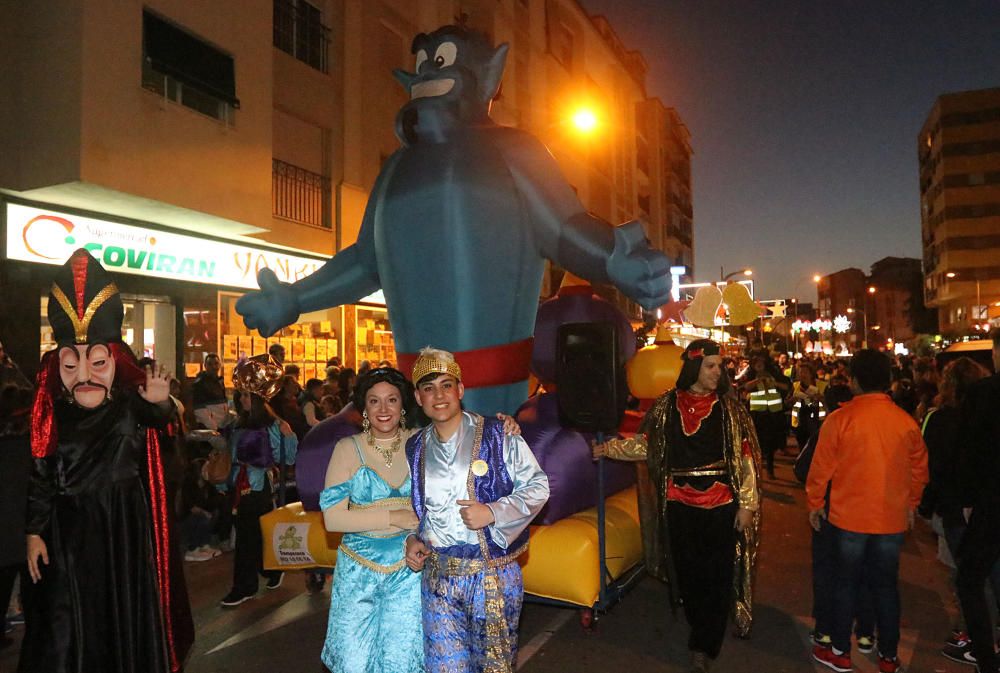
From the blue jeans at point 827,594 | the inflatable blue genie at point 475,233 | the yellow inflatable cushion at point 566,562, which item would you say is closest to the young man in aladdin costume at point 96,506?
the inflatable blue genie at point 475,233

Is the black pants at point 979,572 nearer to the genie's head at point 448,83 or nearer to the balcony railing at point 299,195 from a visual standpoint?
the genie's head at point 448,83

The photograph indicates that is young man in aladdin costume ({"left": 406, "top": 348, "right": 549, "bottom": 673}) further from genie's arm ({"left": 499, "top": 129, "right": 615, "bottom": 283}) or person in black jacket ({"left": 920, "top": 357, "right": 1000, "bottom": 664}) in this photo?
person in black jacket ({"left": 920, "top": 357, "right": 1000, "bottom": 664})

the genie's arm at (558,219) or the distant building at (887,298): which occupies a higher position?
the distant building at (887,298)

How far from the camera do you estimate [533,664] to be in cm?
439

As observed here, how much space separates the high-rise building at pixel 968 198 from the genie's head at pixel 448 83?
58.3 metres

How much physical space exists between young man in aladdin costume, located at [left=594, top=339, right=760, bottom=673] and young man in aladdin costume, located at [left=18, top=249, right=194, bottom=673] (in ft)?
7.83

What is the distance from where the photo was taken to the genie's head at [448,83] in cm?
446

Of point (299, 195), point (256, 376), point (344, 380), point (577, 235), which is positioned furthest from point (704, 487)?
point (299, 195)

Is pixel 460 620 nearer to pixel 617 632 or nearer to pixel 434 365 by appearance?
pixel 434 365

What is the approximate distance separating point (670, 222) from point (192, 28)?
111 feet

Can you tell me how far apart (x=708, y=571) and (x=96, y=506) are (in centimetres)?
301

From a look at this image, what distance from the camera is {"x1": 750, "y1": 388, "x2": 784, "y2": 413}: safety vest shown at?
35.0ft

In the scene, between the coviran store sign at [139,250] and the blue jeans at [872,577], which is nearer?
the blue jeans at [872,577]

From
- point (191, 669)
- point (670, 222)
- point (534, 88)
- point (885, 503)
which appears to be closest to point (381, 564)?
point (191, 669)
